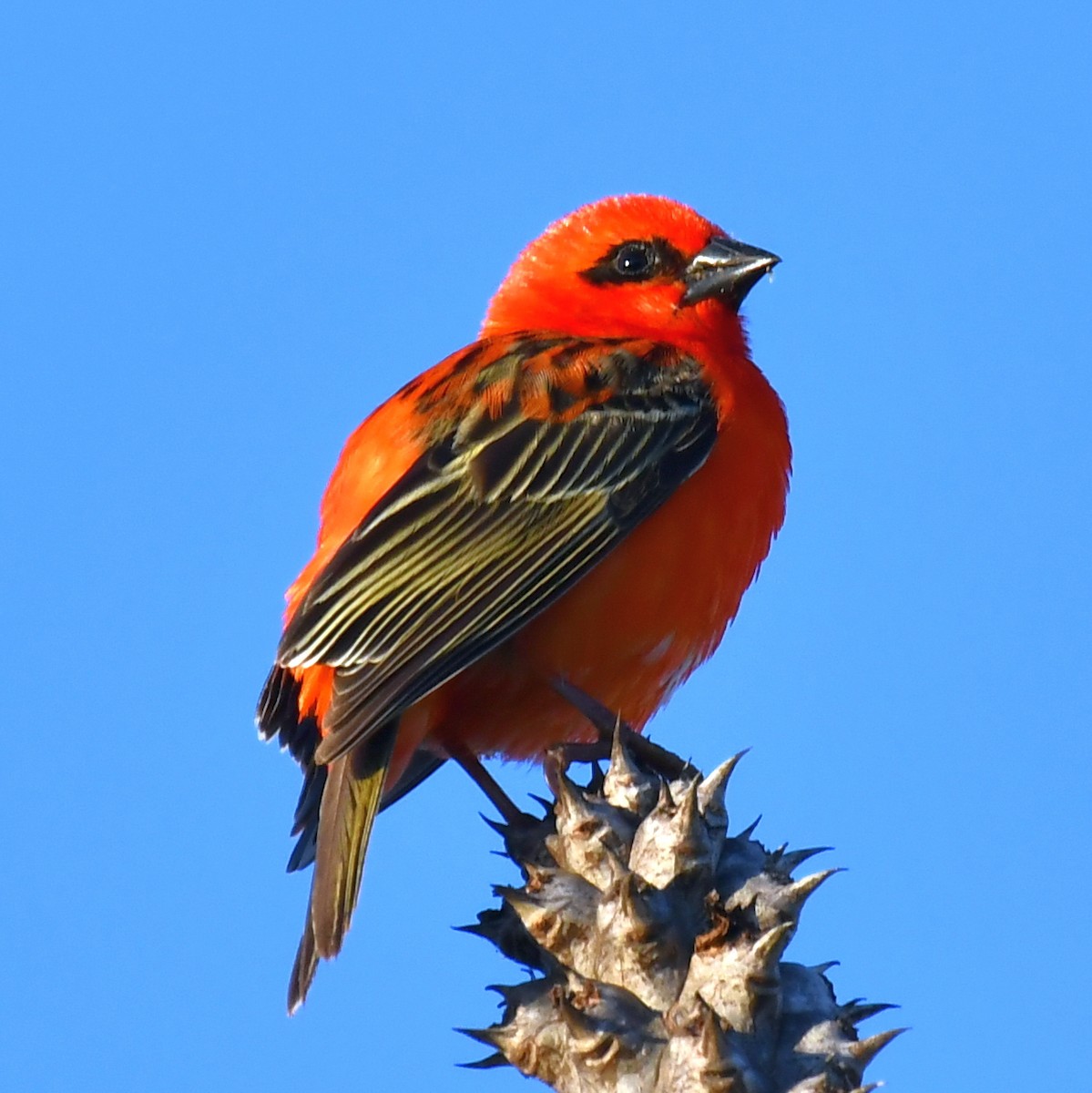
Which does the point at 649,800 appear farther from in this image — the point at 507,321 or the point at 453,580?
the point at 507,321

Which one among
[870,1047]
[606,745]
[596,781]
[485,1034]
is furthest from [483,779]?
[870,1047]

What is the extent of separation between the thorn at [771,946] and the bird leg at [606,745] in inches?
35.8

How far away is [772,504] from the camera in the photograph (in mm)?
5793

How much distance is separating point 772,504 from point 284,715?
173 cm

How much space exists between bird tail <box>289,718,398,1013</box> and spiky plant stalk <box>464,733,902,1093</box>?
0.65 metres

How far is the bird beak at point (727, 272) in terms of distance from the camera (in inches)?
257

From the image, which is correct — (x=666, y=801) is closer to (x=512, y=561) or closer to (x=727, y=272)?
(x=512, y=561)

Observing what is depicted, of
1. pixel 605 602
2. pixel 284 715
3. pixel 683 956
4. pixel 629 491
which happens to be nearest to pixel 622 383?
pixel 629 491

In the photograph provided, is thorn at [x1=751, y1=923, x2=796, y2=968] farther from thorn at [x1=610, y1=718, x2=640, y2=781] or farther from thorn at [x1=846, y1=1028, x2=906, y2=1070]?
thorn at [x1=610, y1=718, x2=640, y2=781]

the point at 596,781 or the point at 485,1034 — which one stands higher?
the point at 596,781

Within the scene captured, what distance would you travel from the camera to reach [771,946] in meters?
3.38

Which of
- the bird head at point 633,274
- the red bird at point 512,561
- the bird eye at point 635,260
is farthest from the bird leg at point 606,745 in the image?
the bird eye at point 635,260

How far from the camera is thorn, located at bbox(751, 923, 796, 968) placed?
3.37 m

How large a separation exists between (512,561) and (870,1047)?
91.7 inches
